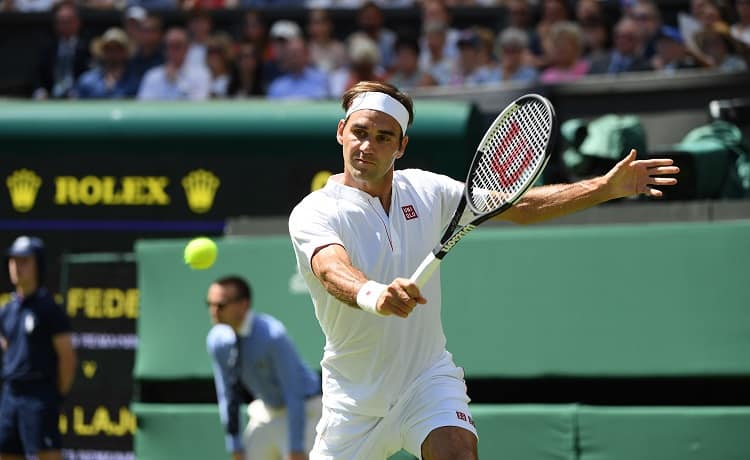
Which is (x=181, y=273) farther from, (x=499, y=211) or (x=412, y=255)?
(x=499, y=211)

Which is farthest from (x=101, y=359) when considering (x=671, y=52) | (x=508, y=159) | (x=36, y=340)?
(x=508, y=159)

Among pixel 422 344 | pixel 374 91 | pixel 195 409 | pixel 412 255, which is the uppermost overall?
pixel 374 91

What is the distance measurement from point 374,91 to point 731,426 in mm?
3509

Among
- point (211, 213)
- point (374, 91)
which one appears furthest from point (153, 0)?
point (374, 91)

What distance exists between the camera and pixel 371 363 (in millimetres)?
5172

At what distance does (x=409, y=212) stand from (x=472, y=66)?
6.27 m

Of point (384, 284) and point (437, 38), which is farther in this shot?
point (437, 38)

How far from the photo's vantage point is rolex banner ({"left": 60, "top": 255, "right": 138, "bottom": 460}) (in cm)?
980

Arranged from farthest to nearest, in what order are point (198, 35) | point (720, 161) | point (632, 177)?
point (198, 35) → point (720, 161) → point (632, 177)

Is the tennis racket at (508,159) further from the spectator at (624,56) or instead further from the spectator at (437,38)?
the spectator at (437,38)

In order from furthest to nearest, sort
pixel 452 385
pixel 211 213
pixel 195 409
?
1. pixel 211 213
2. pixel 195 409
3. pixel 452 385

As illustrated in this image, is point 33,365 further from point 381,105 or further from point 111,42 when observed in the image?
point 381,105

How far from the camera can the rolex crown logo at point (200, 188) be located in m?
9.83

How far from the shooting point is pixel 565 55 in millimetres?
10891
